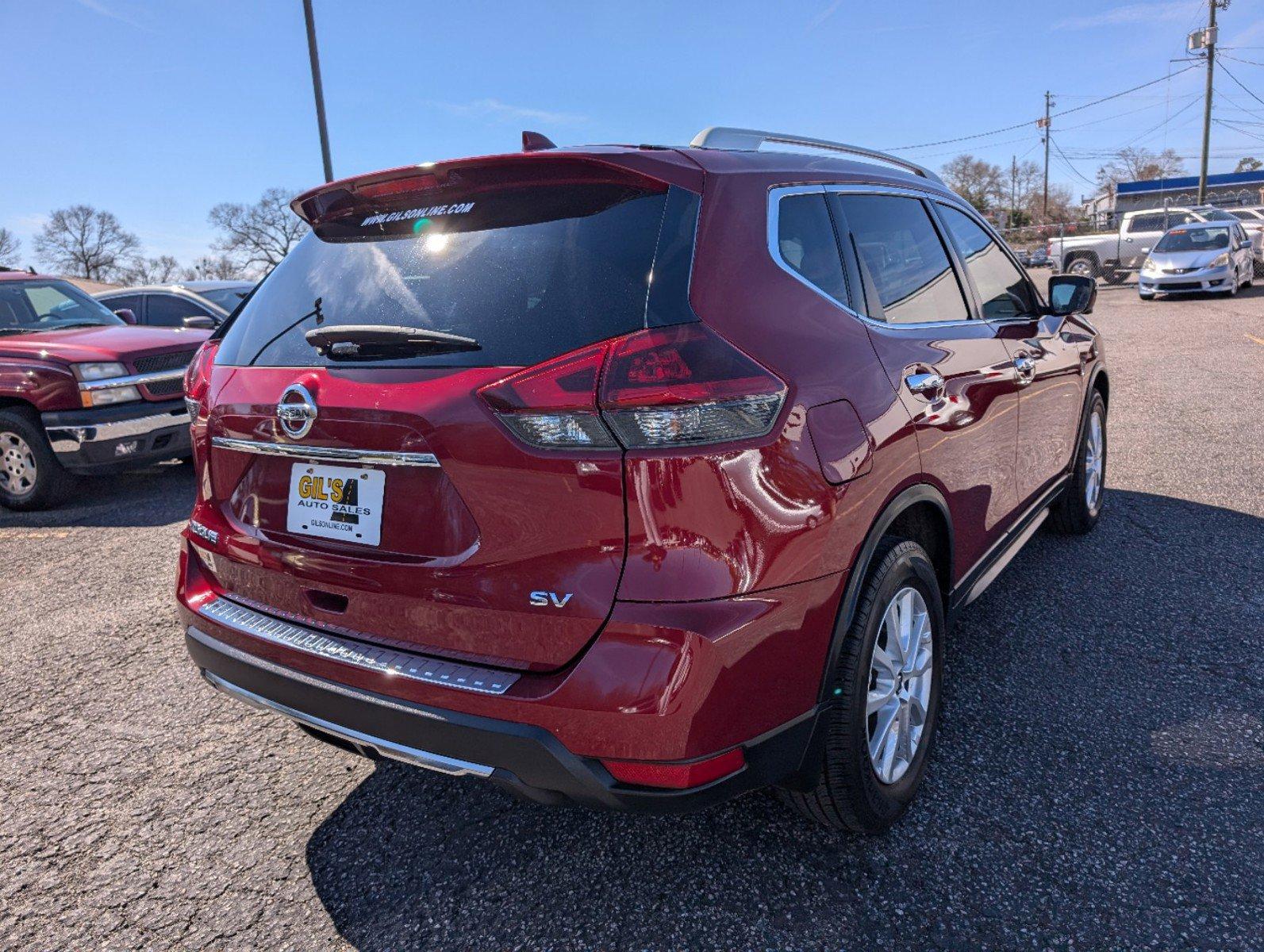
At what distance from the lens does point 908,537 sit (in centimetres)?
258

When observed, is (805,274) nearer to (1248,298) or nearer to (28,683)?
(28,683)

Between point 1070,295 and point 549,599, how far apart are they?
3.21 metres

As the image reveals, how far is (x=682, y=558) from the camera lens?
1808 mm

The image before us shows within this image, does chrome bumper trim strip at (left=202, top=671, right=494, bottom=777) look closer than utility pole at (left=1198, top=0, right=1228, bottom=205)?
Yes

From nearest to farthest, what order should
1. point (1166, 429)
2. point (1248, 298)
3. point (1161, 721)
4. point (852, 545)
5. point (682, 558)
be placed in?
point (682, 558), point (852, 545), point (1161, 721), point (1166, 429), point (1248, 298)

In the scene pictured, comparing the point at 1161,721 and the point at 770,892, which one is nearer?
the point at 770,892

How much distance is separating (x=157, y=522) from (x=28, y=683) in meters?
2.76

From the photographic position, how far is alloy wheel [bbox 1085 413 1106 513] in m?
4.80

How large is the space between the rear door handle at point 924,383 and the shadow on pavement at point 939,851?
3.85 feet

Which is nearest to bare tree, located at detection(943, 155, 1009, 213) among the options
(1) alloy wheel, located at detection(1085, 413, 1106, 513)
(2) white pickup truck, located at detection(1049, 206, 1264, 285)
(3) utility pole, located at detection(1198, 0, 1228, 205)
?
(3) utility pole, located at detection(1198, 0, 1228, 205)

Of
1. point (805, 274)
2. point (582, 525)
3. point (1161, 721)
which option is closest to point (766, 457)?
point (582, 525)

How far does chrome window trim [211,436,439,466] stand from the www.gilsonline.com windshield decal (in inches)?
25.9

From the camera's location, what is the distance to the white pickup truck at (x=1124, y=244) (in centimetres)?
2533

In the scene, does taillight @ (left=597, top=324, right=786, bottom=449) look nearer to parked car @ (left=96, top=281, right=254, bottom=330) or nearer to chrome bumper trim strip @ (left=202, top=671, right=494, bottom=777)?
chrome bumper trim strip @ (left=202, top=671, right=494, bottom=777)
